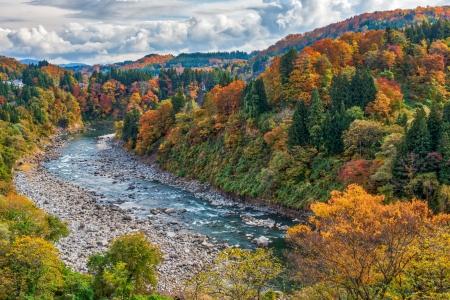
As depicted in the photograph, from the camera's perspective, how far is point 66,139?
9594 centimetres

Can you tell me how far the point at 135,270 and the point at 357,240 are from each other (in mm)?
11686

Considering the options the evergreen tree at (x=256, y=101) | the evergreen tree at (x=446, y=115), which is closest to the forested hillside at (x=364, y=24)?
the evergreen tree at (x=256, y=101)

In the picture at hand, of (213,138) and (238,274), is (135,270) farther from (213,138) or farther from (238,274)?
(213,138)

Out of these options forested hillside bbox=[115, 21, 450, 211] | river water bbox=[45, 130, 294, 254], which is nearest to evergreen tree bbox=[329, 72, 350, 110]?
forested hillside bbox=[115, 21, 450, 211]

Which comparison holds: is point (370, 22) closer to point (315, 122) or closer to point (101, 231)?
point (315, 122)

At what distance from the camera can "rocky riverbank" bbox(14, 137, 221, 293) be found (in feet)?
89.5

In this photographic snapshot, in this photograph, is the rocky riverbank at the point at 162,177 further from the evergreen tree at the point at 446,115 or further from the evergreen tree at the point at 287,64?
the evergreen tree at the point at 287,64

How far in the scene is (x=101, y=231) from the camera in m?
33.6

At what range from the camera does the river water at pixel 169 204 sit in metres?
34.2

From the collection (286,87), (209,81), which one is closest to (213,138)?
(286,87)

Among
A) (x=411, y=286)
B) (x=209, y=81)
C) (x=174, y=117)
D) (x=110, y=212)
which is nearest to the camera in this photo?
(x=411, y=286)

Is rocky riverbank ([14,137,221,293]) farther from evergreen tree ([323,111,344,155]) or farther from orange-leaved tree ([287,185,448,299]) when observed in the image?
evergreen tree ([323,111,344,155])

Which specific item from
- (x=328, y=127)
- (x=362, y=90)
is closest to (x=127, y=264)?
(x=328, y=127)

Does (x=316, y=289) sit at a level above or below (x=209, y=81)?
below
